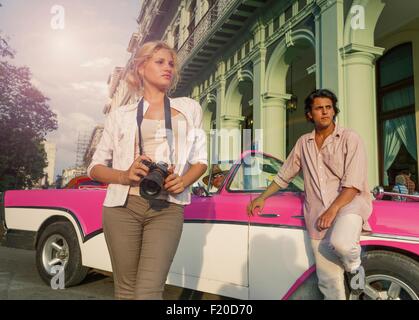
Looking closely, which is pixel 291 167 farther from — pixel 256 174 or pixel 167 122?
pixel 167 122

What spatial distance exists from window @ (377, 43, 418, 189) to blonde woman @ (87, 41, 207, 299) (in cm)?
766

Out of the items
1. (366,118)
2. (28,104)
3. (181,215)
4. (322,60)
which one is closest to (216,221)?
(181,215)

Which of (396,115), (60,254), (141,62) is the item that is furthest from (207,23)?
(141,62)

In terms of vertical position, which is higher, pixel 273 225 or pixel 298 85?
Result: pixel 298 85

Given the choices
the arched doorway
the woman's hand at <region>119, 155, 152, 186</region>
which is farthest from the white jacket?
the arched doorway

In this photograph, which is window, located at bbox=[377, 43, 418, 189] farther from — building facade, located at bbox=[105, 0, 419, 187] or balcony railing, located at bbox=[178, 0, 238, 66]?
balcony railing, located at bbox=[178, 0, 238, 66]

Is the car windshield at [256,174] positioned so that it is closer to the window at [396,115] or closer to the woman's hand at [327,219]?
the woman's hand at [327,219]

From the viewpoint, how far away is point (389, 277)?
2.31 m

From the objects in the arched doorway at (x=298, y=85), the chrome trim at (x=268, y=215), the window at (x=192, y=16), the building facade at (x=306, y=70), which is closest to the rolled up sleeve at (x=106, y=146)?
the chrome trim at (x=268, y=215)

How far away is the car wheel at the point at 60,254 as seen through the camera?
163 inches

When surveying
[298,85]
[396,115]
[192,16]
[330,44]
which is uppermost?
[192,16]

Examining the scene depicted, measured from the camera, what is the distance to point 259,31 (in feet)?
32.8

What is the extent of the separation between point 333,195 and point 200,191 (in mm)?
1307
